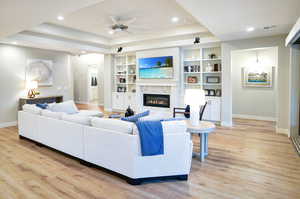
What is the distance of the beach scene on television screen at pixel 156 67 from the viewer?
23.7ft

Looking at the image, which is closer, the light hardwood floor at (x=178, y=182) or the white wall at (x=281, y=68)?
the light hardwood floor at (x=178, y=182)

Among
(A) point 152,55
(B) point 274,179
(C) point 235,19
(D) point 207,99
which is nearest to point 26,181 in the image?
(B) point 274,179

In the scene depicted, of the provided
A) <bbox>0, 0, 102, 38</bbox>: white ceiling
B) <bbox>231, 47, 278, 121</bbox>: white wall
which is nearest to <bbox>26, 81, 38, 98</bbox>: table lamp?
<bbox>0, 0, 102, 38</bbox>: white ceiling

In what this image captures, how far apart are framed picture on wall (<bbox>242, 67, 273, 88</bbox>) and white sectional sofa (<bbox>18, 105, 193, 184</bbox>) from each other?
5004mm

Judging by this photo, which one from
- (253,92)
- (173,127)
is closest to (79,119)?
(173,127)

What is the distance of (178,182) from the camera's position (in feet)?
9.30

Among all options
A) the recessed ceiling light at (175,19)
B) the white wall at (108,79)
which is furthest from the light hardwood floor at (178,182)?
the white wall at (108,79)

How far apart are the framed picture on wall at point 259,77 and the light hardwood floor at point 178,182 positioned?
2904mm

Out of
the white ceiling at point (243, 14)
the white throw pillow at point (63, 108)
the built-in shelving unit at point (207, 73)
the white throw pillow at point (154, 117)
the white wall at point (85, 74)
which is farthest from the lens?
the white wall at point (85, 74)

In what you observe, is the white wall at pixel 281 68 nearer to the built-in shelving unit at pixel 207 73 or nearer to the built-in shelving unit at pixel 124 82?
the built-in shelving unit at pixel 207 73

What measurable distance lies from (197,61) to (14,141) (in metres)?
5.90

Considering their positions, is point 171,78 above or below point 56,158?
above

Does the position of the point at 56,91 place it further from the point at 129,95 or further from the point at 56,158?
the point at 56,158

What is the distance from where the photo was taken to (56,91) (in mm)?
7949
